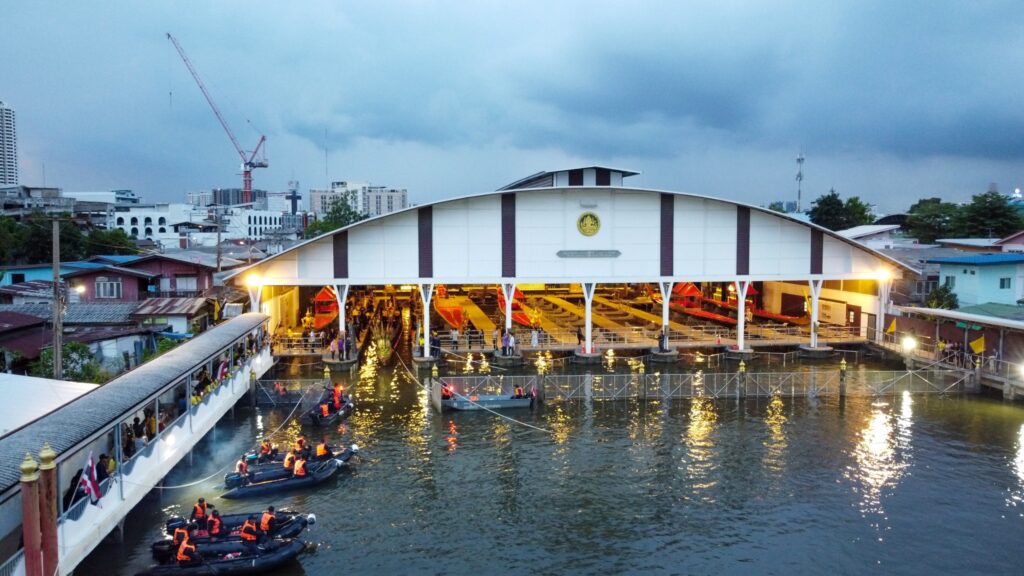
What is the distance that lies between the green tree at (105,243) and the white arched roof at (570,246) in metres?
38.0

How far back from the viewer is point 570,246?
1731 inches

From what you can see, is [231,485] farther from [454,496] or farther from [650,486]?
[650,486]

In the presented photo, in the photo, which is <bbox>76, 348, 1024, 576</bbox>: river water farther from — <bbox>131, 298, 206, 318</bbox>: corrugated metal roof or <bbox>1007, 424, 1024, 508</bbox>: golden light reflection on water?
<bbox>131, 298, 206, 318</bbox>: corrugated metal roof

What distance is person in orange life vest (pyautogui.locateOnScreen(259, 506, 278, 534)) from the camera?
1906 centimetres

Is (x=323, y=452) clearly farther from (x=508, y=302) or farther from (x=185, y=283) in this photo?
(x=185, y=283)

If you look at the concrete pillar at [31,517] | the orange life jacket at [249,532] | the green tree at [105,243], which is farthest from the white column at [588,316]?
the green tree at [105,243]

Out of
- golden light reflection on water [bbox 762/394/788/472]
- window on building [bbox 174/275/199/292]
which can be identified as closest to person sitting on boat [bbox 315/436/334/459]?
golden light reflection on water [bbox 762/394/788/472]

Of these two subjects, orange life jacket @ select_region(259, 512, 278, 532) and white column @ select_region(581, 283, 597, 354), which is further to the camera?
white column @ select_region(581, 283, 597, 354)

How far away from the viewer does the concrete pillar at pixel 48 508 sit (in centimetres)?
1405

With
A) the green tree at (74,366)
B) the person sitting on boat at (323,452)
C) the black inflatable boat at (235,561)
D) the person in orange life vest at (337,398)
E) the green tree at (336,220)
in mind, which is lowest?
the black inflatable boat at (235,561)

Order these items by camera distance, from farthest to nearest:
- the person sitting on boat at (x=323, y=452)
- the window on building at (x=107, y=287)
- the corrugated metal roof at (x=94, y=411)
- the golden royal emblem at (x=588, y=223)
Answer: the window on building at (x=107, y=287) < the golden royal emblem at (x=588, y=223) < the person sitting on boat at (x=323, y=452) < the corrugated metal roof at (x=94, y=411)

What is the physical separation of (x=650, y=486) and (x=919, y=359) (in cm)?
2624

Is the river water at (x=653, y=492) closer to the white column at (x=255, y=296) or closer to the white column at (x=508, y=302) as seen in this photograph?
the white column at (x=508, y=302)

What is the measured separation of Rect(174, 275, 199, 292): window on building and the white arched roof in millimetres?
9739
